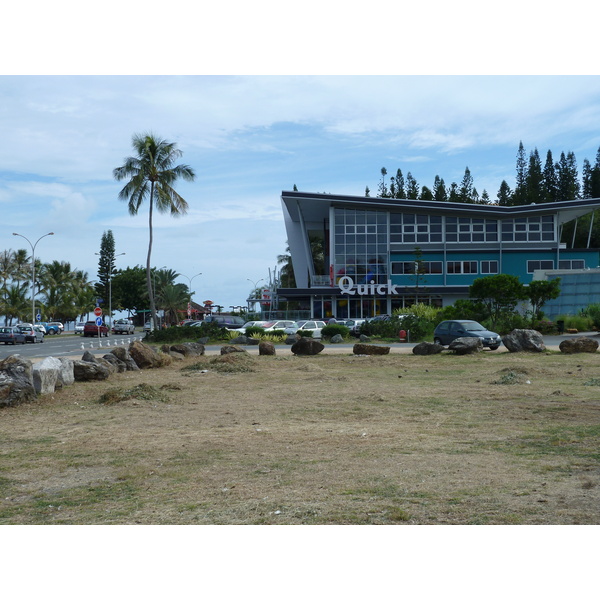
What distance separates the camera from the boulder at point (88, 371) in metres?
16.7

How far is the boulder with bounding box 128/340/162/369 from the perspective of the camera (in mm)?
21016

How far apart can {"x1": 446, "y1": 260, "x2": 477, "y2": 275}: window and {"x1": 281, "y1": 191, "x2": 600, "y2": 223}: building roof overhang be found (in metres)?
4.55

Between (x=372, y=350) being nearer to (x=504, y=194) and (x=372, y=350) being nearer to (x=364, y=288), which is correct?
(x=364, y=288)

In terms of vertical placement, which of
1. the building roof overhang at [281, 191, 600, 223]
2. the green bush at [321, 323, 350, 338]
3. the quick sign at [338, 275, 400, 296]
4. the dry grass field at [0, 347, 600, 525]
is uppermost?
the building roof overhang at [281, 191, 600, 223]

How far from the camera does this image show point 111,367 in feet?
61.4

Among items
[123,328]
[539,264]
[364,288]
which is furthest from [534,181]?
[123,328]

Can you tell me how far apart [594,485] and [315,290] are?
178 feet

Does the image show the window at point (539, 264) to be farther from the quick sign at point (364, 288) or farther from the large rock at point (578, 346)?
the large rock at point (578, 346)

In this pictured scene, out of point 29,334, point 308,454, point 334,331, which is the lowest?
point 308,454

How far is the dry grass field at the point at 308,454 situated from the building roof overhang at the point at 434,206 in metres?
45.7

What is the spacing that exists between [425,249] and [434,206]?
4295 millimetres

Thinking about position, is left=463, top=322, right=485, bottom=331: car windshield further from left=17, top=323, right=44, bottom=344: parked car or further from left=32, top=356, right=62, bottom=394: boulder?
left=17, top=323, right=44, bottom=344: parked car

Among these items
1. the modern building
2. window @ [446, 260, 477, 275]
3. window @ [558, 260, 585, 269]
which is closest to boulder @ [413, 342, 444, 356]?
the modern building

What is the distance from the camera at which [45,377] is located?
14.0m
